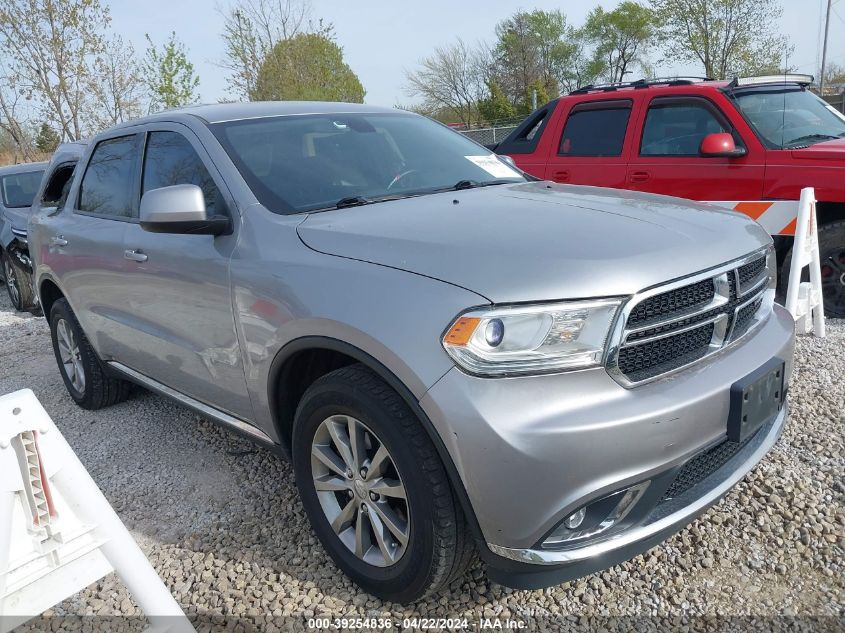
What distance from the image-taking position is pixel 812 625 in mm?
2148

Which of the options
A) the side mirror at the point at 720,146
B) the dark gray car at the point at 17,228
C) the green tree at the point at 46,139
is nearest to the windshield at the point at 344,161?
the side mirror at the point at 720,146

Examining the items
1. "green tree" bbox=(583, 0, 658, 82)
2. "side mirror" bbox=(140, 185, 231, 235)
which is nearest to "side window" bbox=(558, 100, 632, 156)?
"side mirror" bbox=(140, 185, 231, 235)

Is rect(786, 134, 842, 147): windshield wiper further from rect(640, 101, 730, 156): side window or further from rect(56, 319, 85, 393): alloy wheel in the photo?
rect(56, 319, 85, 393): alloy wheel

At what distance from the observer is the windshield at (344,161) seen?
2775mm

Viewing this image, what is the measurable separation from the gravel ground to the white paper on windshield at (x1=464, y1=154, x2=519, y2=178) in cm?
182

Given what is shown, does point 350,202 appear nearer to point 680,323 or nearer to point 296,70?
point 680,323

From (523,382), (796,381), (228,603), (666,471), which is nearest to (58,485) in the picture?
(228,603)

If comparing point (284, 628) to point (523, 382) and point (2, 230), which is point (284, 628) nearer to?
Answer: point (523, 382)

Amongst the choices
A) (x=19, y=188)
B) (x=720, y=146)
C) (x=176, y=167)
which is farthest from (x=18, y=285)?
(x=720, y=146)

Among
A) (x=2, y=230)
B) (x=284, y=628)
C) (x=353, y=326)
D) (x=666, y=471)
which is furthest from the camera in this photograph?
(x=2, y=230)

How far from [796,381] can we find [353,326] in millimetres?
3089

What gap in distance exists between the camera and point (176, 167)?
322 centimetres

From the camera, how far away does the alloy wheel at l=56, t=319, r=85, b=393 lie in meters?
4.50

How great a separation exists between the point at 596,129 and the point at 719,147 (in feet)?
3.97
